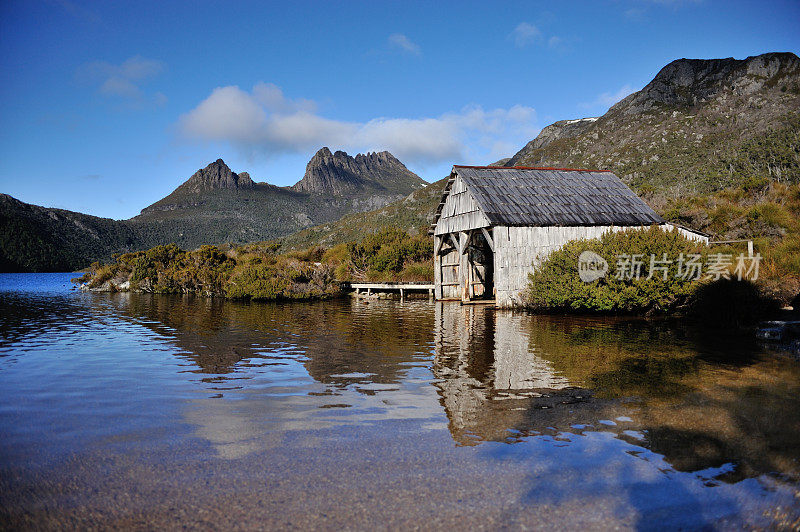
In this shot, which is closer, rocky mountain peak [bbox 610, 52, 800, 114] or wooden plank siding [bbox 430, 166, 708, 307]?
wooden plank siding [bbox 430, 166, 708, 307]

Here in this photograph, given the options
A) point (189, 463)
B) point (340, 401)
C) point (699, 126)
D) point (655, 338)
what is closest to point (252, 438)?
point (189, 463)

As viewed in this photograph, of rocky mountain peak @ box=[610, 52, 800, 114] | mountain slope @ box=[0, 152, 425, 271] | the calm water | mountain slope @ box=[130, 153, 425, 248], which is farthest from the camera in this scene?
mountain slope @ box=[130, 153, 425, 248]

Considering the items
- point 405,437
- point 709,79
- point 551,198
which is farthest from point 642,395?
point 709,79

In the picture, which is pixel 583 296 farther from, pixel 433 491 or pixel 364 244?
pixel 364 244

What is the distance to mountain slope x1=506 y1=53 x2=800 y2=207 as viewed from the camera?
175 feet

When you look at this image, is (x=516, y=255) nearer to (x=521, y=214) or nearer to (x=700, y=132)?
(x=521, y=214)

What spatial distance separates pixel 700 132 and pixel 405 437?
269 ft

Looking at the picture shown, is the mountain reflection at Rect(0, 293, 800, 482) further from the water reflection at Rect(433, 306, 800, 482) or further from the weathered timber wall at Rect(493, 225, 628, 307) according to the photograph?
the weathered timber wall at Rect(493, 225, 628, 307)

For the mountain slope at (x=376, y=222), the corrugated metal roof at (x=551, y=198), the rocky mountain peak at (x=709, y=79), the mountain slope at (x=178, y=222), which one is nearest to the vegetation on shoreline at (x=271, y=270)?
the corrugated metal roof at (x=551, y=198)

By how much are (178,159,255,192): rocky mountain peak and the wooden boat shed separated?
545ft

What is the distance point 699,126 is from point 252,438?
85876mm

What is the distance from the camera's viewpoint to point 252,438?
5785mm

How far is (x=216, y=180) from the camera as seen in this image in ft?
591

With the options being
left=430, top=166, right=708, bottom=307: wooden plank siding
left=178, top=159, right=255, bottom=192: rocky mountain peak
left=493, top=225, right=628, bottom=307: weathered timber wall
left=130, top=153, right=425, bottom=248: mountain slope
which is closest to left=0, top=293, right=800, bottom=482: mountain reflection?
left=493, top=225, right=628, bottom=307: weathered timber wall
